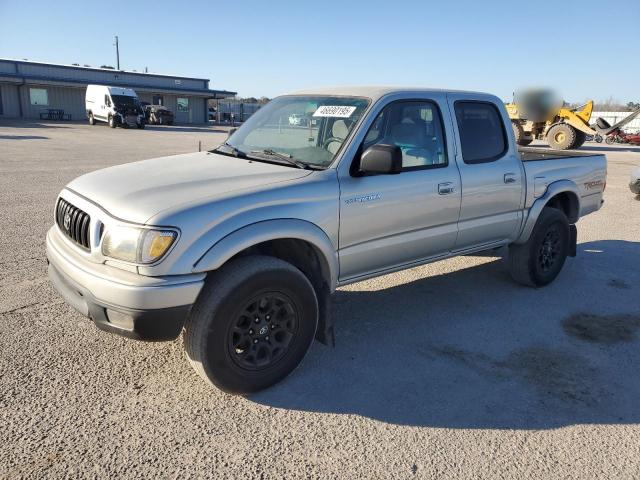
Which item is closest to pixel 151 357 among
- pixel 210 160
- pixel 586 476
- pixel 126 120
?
pixel 210 160

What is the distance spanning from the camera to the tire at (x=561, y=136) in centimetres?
2209

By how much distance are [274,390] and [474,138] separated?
109 inches

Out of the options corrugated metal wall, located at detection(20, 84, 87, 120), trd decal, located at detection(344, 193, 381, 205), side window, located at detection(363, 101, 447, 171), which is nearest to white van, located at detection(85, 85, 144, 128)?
corrugated metal wall, located at detection(20, 84, 87, 120)

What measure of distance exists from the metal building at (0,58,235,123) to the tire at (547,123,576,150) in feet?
115

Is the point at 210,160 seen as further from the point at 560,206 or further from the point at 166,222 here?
the point at 560,206

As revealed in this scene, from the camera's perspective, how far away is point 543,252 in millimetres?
5316

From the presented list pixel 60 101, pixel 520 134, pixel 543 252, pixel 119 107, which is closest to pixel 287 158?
pixel 543 252

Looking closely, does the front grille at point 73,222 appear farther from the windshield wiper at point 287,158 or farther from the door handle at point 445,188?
the door handle at point 445,188

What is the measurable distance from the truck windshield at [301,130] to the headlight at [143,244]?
48.6 inches

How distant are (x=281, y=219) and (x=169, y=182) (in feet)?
2.51

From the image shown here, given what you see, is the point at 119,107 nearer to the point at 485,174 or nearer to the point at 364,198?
the point at 485,174

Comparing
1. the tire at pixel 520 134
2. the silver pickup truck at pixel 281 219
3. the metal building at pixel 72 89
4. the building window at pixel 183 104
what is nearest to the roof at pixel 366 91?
the silver pickup truck at pixel 281 219

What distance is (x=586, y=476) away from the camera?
2596mm

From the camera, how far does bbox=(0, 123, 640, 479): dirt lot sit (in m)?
2.62
